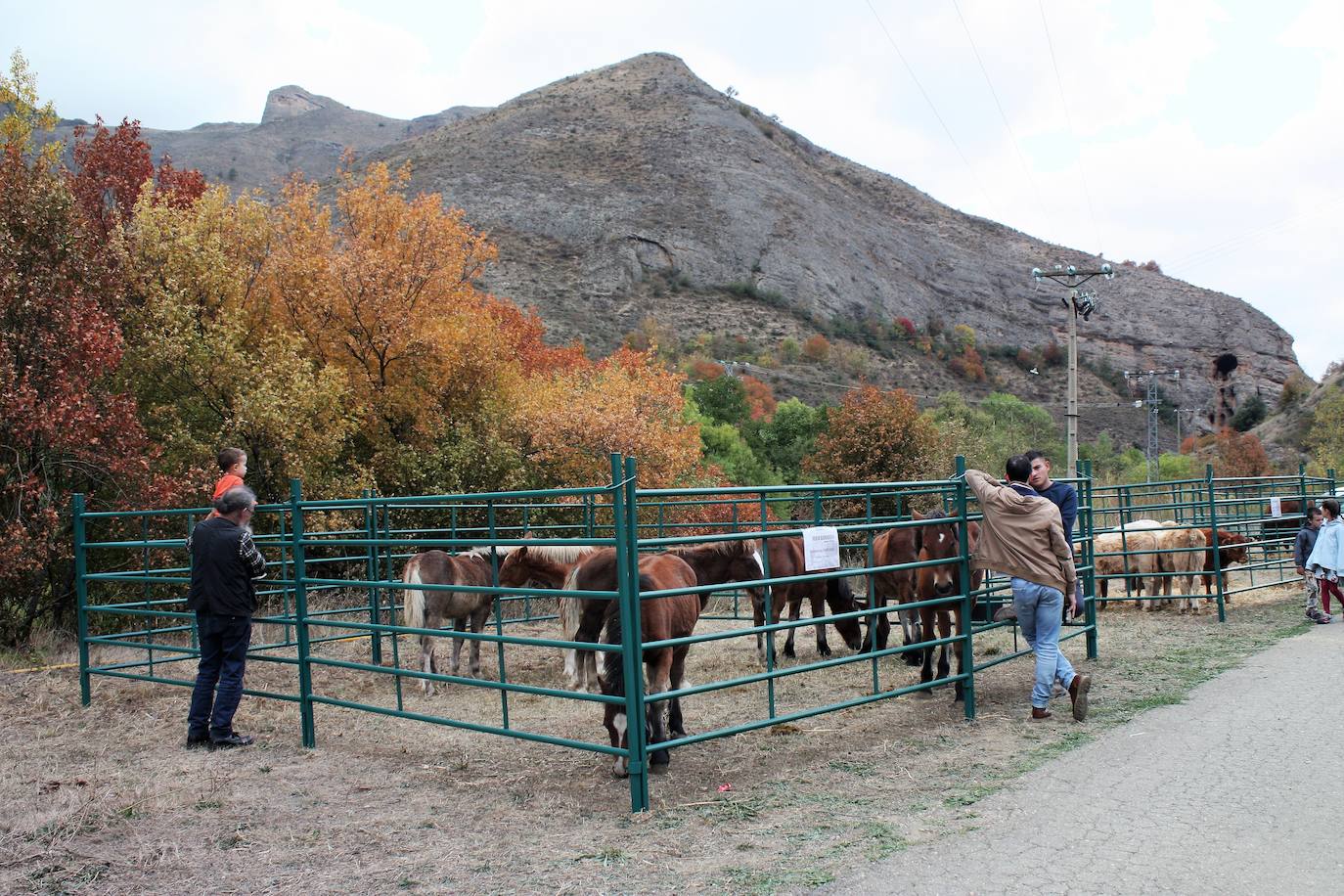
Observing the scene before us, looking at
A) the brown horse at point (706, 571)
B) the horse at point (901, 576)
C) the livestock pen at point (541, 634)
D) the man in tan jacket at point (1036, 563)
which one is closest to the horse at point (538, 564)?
the livestock pen at point (541, 634)

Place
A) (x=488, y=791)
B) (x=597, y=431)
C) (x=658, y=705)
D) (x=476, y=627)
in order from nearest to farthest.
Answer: (x=488, y=791)
(x=658, y=705)
(x=476, y=627)
(x=597, y=431)

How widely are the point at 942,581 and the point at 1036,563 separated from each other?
38.6 inches

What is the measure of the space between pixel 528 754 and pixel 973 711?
324 cm

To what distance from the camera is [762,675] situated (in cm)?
535

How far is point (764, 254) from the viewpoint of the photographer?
70062 mm

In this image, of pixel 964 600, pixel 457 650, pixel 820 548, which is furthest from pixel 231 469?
pixel 964 600

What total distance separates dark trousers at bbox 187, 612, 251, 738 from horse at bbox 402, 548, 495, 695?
181 cm

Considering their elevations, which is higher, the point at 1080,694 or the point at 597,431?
the point at 597,431

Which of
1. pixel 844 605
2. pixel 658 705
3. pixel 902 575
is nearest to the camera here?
pixel 658 705

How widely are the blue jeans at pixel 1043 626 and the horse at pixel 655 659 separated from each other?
2449 millimetres

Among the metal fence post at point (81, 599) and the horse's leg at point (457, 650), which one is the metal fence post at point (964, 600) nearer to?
the horse's leg at point (457, 650)

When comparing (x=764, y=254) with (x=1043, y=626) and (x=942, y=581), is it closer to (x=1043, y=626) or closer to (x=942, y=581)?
(x=942, y=581)

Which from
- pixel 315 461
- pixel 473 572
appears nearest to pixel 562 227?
pixel 315 461

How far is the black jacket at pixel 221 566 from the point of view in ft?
21.5
